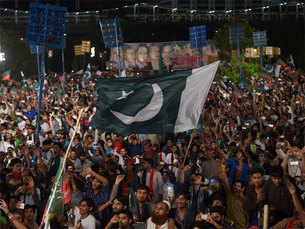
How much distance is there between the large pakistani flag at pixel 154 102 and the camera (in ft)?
23.5

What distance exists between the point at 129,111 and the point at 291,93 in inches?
573

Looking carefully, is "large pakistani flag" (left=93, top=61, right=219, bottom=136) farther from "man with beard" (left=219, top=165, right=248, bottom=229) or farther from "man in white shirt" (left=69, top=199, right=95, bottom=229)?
"man in white shirt" (left=69, top=199, right=95, bottom=229)

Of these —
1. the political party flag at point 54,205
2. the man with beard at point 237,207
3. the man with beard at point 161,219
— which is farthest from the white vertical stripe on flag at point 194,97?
the political party flag at point 54,205

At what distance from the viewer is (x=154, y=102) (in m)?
7.37

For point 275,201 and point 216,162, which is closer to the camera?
point 275,201

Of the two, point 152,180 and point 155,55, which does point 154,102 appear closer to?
point 152,180

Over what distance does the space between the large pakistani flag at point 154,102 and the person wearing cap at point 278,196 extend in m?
1.44

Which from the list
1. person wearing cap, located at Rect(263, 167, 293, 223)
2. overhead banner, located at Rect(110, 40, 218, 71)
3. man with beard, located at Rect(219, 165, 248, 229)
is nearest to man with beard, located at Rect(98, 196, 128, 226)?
man with beard, located at Rect(219, 165, 248, 229)

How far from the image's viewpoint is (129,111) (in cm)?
745

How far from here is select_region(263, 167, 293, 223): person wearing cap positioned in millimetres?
5918

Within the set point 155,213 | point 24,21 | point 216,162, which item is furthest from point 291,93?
point 24,21

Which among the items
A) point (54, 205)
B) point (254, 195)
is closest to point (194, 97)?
point (254, 195)

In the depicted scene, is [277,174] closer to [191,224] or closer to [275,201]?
[275,201]

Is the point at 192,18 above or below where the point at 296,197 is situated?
above
